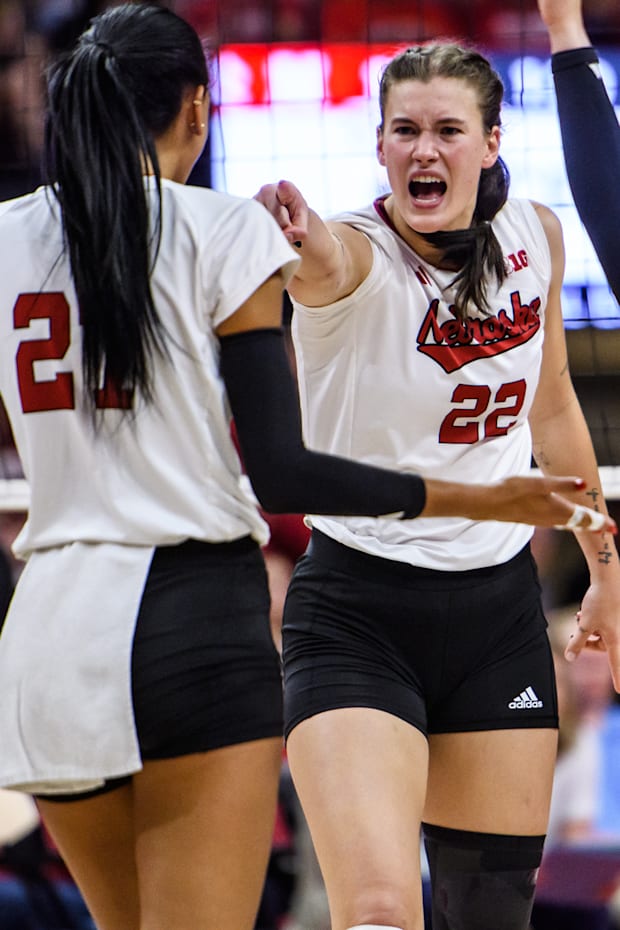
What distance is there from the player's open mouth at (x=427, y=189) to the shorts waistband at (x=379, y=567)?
2.15 feet

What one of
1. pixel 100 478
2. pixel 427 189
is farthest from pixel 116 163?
pixel 427 189

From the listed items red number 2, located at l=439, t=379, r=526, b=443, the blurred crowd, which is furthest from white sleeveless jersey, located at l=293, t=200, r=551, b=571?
the blurred crowd

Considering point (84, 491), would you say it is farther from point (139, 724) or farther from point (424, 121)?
point (424, 121)

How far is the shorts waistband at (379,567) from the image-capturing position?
2.46m

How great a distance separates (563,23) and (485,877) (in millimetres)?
1536

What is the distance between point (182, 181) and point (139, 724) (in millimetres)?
723

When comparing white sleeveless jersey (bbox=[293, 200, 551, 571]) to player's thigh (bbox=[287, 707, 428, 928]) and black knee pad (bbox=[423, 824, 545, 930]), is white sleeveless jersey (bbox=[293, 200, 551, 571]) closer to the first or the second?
player's thigh (bbox=[287, 707, 428, 928])

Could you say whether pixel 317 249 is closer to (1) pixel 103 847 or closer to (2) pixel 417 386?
(2) pixel 417 386

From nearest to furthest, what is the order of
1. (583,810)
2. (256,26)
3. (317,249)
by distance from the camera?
(317,249), (583,810), (256,26)

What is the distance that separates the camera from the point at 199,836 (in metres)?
1.67

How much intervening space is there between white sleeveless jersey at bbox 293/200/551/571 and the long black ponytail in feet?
2.41

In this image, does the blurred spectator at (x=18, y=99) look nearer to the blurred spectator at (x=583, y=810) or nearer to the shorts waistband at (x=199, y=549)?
the blurred spectator at (x=583, y=810)

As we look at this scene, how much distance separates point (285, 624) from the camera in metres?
2.53

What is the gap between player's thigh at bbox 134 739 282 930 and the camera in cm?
167
